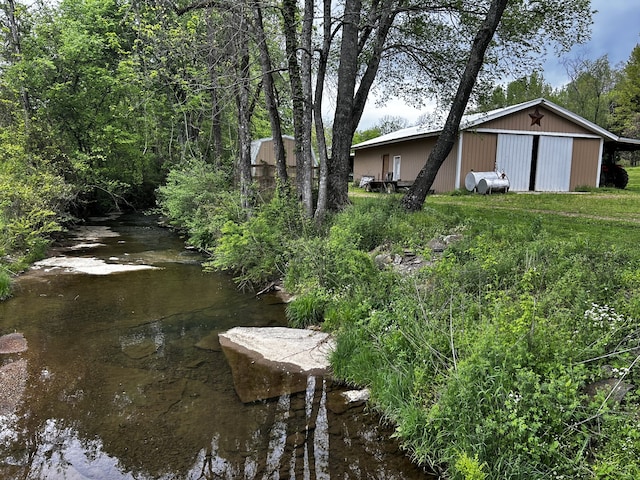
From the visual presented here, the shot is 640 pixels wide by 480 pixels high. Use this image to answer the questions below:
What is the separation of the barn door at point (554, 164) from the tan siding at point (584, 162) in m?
0.27

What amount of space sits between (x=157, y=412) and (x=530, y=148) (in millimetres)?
17279

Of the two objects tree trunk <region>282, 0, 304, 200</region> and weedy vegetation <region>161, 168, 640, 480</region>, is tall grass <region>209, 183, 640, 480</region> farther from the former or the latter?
tree trunk <region>282, 0, 304, 200</region>

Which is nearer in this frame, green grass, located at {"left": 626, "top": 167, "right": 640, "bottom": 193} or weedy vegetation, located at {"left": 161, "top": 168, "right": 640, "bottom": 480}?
weedy vegetation, located at {"left": 161, "top": 168, "right": 640, "bottom": 480}

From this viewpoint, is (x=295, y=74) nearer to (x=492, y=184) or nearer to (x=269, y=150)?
(x=492, y=184)

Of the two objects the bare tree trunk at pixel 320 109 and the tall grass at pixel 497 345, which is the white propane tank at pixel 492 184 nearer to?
the bare tree trunk at pixel 320 109

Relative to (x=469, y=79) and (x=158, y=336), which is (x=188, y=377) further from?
(x=469, y=79)

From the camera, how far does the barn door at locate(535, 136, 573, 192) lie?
56.8 ft

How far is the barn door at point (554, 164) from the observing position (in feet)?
56.8

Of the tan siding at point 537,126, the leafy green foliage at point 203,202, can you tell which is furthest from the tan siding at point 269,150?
the tan siding at point 537,126

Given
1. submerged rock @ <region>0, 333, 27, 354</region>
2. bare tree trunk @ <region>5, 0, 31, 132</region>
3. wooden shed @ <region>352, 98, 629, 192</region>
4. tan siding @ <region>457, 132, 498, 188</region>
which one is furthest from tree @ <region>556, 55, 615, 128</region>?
submerged rock @ <region>0, 333, 27, 354</region>

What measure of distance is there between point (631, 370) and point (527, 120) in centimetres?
1610

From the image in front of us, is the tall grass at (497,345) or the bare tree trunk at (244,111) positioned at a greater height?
the bare tree trunk at (244,111)

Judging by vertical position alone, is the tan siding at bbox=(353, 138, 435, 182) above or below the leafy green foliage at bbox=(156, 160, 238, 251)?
above

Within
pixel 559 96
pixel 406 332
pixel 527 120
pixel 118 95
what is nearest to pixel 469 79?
pixel 406 332
